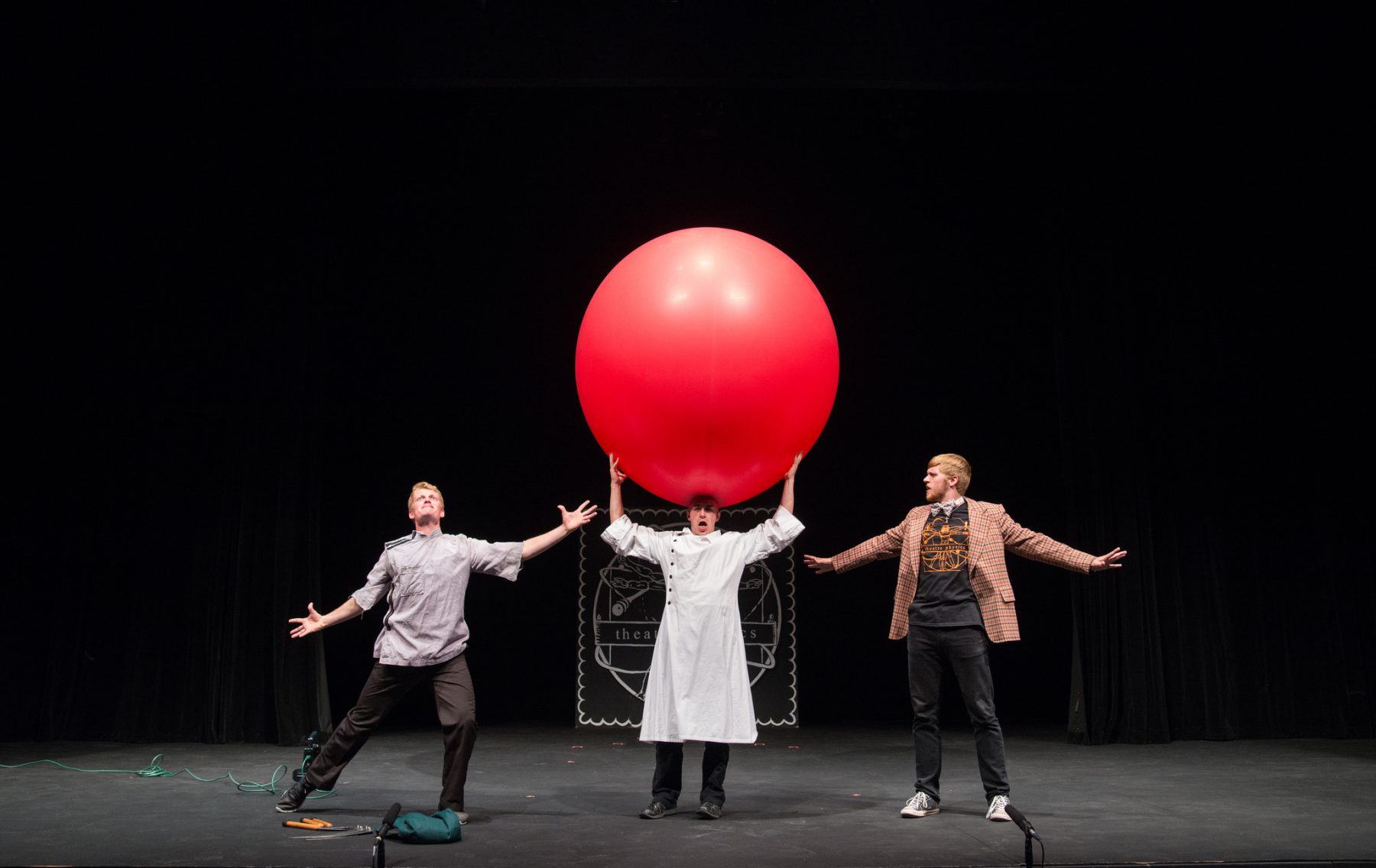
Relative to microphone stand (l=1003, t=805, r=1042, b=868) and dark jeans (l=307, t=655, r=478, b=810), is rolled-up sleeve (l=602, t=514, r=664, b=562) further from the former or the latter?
microphone stand (l=1003, t=805, r=1042, b=868)

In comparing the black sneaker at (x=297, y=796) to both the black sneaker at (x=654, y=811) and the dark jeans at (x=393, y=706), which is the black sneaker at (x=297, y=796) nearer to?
the dark jeans at (x=393, y=706)

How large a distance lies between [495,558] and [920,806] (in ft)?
5.30

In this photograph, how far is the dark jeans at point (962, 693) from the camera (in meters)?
3.47

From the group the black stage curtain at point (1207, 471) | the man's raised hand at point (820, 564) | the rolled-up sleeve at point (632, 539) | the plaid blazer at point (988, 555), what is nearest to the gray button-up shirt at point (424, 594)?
the rolled-up sleeve at point (632, 539)

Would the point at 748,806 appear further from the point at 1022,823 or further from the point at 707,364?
the point at 707,364

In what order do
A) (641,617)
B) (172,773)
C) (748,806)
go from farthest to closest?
(641,617), (172,773), (748,806)

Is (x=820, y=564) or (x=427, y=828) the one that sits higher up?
(x=820, y=564)

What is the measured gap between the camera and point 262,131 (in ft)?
19.3

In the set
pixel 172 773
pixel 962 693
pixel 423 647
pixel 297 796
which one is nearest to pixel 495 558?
pixel 423 647

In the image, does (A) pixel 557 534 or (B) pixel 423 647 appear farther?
(A) pixel 557 534

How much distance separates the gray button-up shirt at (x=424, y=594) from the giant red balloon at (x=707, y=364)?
0.65m

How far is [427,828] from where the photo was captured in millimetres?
3164

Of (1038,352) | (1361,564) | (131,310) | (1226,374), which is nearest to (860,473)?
(1038,352)

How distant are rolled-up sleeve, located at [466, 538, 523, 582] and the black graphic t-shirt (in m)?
1.35
